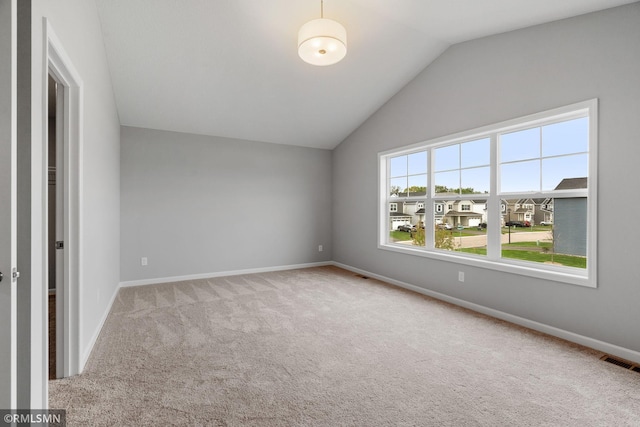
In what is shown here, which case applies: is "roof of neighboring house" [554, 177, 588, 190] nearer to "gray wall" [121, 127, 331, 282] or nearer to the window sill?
the window sill

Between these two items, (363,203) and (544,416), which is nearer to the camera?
(544,416)

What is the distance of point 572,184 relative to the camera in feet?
9.59

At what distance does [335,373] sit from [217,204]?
12.3 feet

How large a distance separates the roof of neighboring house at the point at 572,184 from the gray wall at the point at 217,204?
396 centimetres

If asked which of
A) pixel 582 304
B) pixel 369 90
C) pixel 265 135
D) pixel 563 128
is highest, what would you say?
pixel 369 90

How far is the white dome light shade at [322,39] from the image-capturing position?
8.73 ft

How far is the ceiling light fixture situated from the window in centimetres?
191

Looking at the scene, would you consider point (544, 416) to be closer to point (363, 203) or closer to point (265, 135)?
point (363, 203)

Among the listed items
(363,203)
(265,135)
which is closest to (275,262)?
(363,203)

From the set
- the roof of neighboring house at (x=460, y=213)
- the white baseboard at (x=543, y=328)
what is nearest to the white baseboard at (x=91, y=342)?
the white baseboard at (x=543, y=328)

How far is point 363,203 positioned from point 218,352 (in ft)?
11.7

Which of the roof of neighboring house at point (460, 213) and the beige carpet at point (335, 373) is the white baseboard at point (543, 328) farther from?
the roof of neighboring house at point (460, 213)

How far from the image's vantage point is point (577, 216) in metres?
2.89
